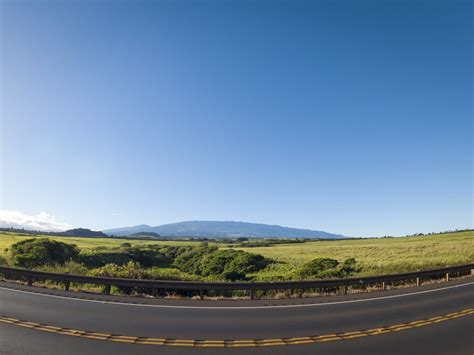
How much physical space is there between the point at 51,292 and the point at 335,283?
1352cm

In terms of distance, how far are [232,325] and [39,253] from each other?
28201 millimetres

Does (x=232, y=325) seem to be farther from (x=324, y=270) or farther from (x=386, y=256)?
(x=386, y=256)

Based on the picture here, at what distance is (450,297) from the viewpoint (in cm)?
1559

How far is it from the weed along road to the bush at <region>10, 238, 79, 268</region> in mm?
16659

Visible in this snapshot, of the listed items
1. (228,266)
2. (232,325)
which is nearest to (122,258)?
(228,266)

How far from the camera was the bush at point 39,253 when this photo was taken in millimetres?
29719

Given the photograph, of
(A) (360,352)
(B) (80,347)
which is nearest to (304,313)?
(A) (360,352)

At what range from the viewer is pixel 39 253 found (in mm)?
31906

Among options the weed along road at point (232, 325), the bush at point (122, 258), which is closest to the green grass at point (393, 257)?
the weed along road at point (232, 325)

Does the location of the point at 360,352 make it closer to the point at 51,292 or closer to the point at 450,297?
the point at 450,297

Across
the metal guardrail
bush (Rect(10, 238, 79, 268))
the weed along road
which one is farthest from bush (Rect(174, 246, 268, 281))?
the weed along road

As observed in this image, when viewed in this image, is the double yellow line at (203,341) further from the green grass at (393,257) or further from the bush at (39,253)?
the bush at (39,253)

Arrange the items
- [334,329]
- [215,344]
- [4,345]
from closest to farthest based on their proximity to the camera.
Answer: [4,345]
[215,344]
[334,329]

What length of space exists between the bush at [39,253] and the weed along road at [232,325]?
16.7m
